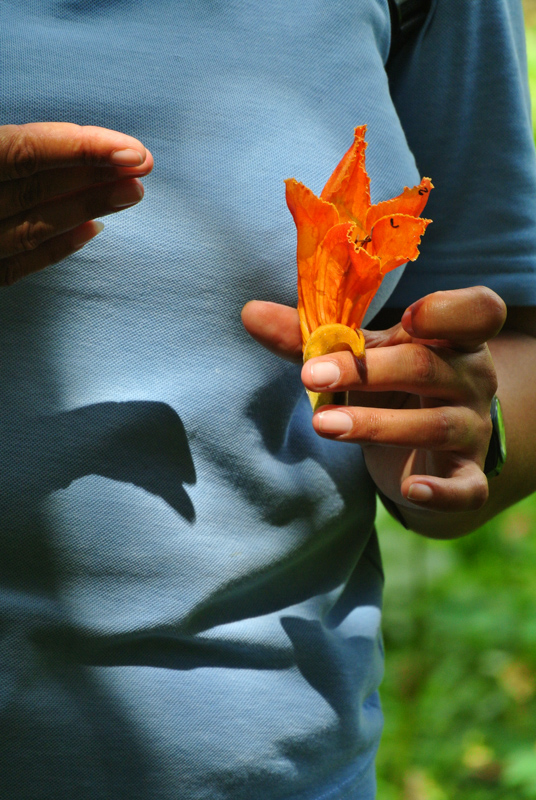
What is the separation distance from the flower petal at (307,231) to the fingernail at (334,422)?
9 centimetres

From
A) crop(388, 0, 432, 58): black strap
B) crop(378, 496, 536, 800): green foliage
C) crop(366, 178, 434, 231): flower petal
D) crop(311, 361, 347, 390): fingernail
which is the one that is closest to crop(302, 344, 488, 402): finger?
crop(311, 361, 347, 390): fingernail

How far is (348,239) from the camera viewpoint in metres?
0.49

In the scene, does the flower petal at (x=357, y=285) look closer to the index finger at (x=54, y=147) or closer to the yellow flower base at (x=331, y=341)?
the yellow flower base at (x=331, y=341)

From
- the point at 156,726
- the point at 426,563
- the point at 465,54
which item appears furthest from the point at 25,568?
the point at 426,563

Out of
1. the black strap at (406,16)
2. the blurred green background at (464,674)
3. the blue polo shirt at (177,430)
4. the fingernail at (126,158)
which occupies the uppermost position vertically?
the black strap at (406,16)

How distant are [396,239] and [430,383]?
0.12m

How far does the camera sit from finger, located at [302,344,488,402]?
478 mm

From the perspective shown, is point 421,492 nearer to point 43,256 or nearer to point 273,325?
point 273,325

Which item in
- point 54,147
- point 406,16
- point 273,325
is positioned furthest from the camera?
point 406,16

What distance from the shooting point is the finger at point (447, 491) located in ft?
1.69

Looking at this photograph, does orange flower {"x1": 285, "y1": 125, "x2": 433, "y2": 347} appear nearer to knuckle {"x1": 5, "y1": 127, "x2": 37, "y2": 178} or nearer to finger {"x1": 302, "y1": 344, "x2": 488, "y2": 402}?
finger {"x1": 302, "y1": 344, "x2": 488, "y2": 402}

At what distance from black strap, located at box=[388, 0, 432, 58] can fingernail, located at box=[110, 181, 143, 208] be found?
15.8 inches

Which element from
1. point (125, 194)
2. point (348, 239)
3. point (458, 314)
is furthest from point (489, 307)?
point (125, 194)

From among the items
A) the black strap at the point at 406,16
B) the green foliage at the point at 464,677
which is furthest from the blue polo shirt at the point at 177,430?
the green foliage at the point at 464,677
